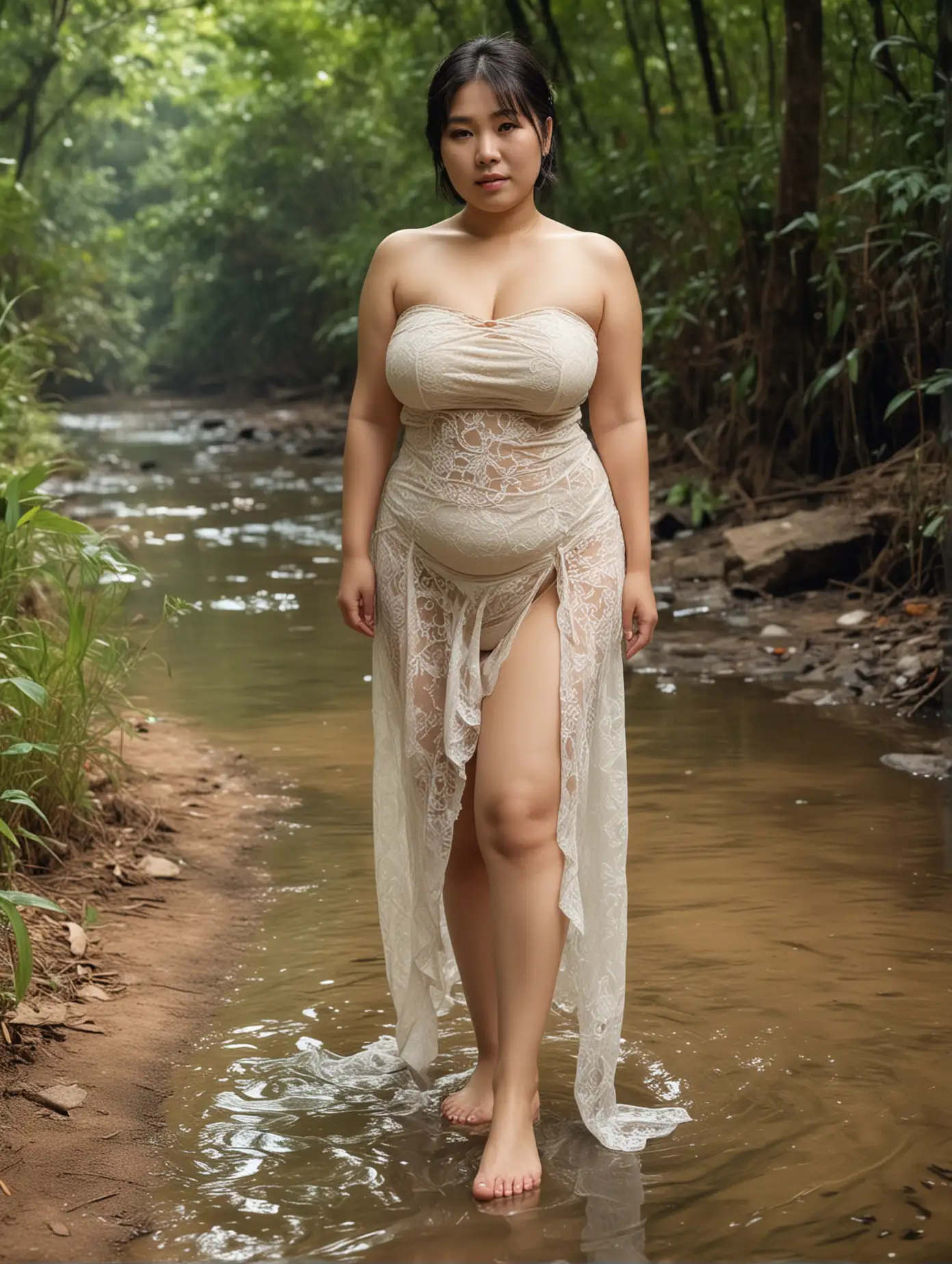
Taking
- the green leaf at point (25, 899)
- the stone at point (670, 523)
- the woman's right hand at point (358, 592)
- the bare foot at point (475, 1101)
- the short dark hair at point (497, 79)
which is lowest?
the bare foot at point (475, 1101)

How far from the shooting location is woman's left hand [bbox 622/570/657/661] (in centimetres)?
290

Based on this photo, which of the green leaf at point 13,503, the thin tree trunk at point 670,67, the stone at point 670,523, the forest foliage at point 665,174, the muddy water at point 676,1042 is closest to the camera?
the muddy water at point 676,1042

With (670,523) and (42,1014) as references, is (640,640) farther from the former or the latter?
(670,523)

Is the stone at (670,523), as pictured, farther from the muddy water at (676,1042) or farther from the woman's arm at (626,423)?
the woman's arm at (626,423)

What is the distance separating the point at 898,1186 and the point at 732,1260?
0.37 meters

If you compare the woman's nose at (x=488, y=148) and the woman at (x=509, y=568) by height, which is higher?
the woman's nose at (x=488, y=148)

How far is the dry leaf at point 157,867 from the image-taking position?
4254mm

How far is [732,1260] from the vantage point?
2336 mm

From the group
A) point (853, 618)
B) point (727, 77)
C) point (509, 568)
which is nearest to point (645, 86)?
point (727, 77)

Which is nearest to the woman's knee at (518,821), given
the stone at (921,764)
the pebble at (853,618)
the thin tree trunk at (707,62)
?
the stone at (921,764)

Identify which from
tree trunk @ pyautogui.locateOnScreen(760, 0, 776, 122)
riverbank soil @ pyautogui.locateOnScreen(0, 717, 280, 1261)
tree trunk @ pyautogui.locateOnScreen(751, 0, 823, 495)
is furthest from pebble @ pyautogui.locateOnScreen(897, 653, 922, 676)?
tree trunk @ pyautogui.locateOnScreen(760, 0, 776, 122)

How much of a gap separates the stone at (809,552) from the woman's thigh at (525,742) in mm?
5127

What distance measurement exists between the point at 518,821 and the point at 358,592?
55 centimetres

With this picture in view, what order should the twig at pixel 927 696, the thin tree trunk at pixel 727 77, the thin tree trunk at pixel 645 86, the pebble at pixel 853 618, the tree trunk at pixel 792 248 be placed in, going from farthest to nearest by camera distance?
the thin tree trunk at pixel 645 86 < the thin tree trunk at pixel 727 77 < the tree trunk at pixel 792 248 < the pebble at pixel 853 618 < the twig at pixel 927 696
